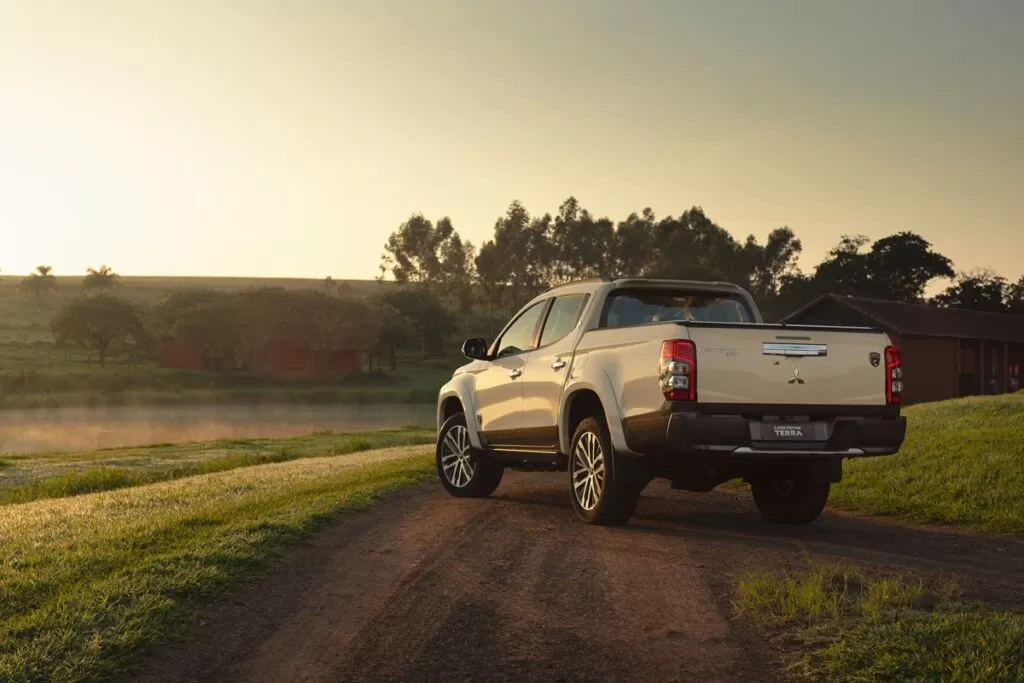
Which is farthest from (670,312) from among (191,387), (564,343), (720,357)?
(191,387)

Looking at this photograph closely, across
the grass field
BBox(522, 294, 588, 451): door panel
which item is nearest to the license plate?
BBox(522, 294, 588, 451): door panel

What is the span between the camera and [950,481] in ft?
38.3

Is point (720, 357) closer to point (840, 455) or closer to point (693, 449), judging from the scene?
point (693, 449)

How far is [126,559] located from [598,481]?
12.9 ft

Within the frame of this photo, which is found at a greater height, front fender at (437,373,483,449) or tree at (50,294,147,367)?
tree at (50,294,147,367)

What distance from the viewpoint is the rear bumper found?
8055mm

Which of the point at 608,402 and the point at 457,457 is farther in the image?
the point at 457,457

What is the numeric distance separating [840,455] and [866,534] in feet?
3.98

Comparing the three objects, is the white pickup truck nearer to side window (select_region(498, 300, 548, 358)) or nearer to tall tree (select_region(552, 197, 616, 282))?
side window (select_region(498, 300, 548, 358))

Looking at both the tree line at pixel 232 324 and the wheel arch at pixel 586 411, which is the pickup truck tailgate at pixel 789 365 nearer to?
the wheel arch at pixel 586 411

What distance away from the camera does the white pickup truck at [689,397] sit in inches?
320

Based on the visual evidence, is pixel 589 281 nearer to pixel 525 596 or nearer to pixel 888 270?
pixel 525 596

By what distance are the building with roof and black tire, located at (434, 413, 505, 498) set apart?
3810cm

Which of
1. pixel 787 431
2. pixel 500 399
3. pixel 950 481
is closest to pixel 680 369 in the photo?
pixel 787 431
